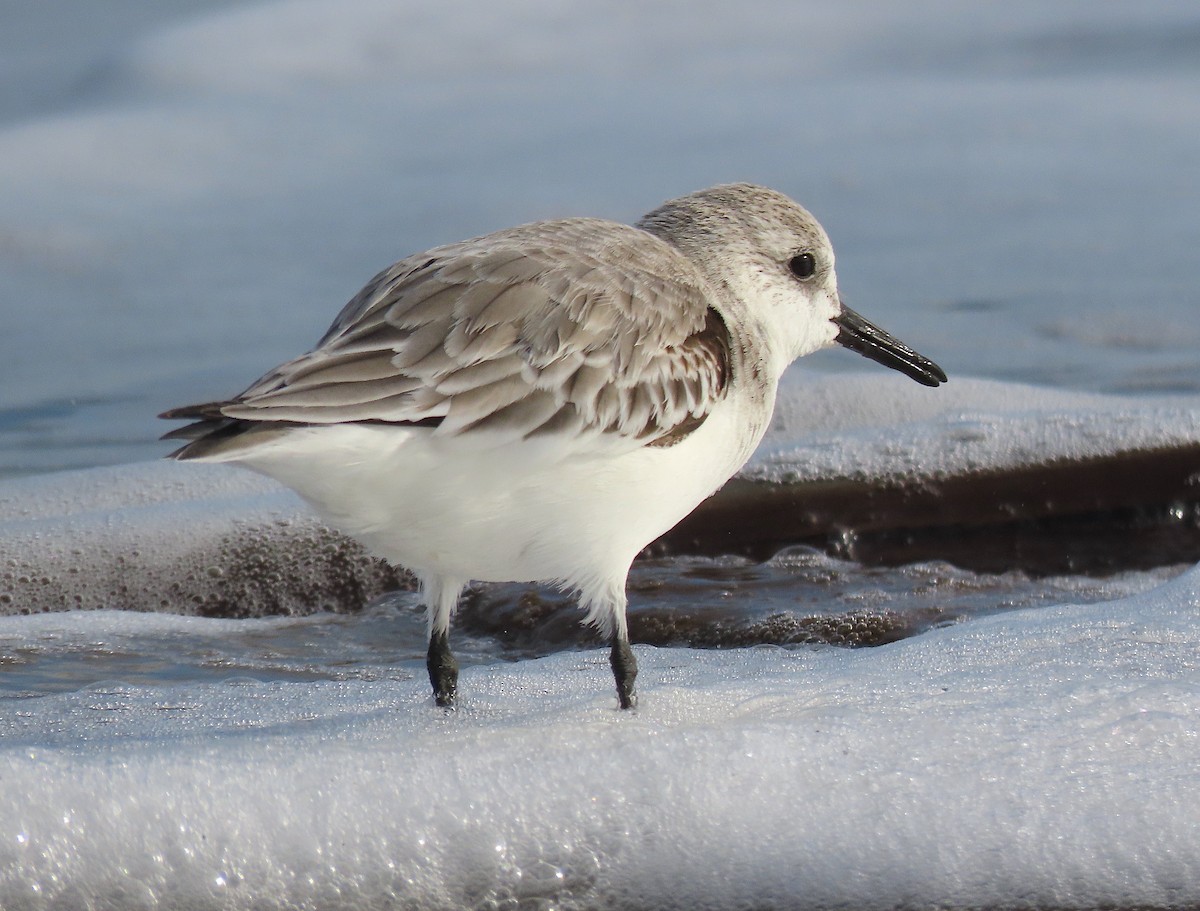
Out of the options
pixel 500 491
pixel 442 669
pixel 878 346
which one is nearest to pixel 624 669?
pixel 442 669

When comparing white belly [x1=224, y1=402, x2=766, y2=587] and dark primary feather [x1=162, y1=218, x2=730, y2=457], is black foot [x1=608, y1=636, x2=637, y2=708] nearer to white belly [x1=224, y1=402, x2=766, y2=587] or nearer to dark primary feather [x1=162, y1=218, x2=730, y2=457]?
white belly [x1=224, y1=402, x2=766, y2=587]

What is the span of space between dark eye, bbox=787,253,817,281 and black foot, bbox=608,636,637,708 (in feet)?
3.17

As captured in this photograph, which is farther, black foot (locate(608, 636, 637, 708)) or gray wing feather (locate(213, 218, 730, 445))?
black foot (locate(608, 636, 637, 708))

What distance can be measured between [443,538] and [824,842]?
0.87 metres

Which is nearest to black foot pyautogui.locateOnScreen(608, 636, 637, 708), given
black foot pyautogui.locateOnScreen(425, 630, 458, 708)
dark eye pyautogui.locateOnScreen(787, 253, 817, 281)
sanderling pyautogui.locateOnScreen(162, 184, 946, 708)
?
sanderling pyautogui.locateOnScreen(162, 184, 946, 708)

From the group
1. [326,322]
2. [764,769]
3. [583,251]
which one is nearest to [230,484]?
[326,322]

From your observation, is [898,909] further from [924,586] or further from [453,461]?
[924,586]

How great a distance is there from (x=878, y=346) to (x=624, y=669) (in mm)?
1163

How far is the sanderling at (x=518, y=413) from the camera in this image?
112 inches

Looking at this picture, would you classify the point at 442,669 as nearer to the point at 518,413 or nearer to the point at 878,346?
the point at 518,413

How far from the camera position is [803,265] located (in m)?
3.80

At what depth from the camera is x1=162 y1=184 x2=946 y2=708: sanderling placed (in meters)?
2.84

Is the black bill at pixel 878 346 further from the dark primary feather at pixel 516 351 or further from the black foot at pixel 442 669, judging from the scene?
the black foot at pixel 442 669

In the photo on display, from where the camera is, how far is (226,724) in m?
3.42
